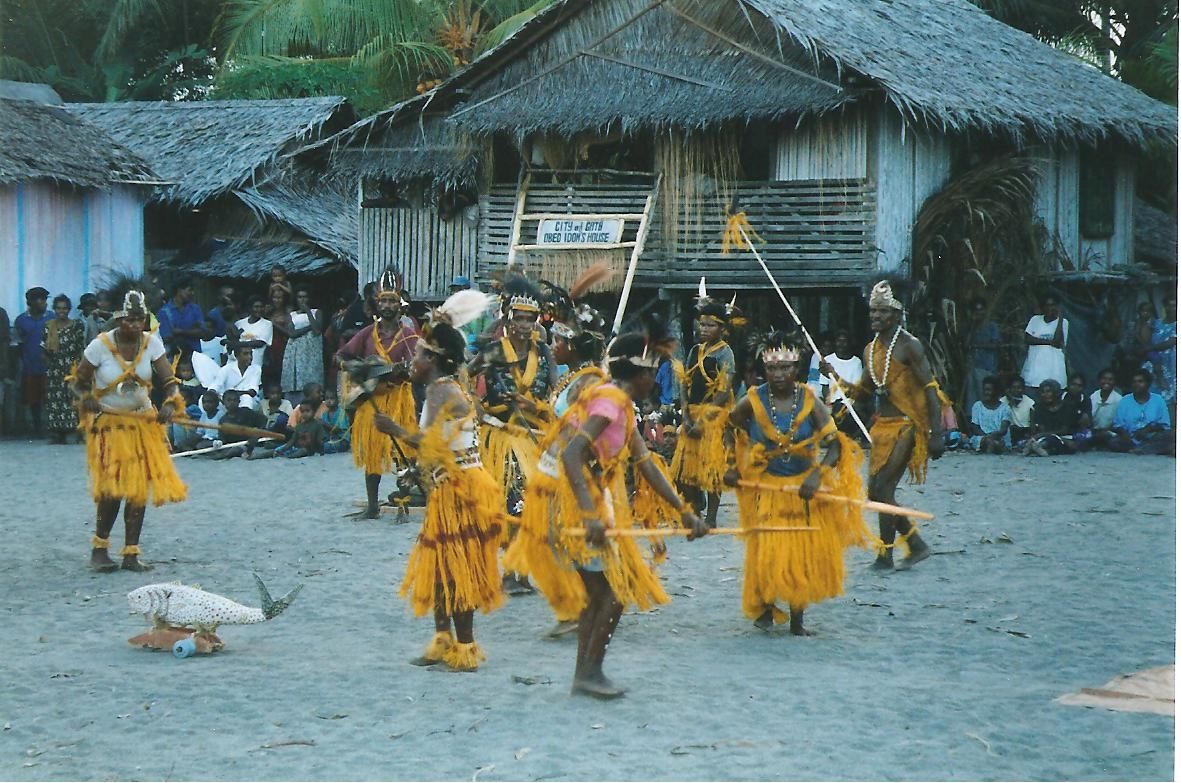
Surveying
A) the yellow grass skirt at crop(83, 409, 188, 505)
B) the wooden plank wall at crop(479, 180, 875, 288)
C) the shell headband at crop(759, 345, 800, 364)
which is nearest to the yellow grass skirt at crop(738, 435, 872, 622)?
the shell headband at crop(759, 345, 800, 364)

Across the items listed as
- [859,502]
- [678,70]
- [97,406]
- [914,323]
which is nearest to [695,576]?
[859,502]

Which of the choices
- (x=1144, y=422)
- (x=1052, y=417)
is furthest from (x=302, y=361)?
(x=1144, y=422)

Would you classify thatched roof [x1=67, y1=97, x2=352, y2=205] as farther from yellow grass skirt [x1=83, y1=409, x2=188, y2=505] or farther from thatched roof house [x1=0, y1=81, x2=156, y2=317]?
yellow grass skirt [x1=83, y1=409, x2=188, y2=505]

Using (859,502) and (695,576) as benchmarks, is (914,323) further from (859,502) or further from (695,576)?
(859,502)

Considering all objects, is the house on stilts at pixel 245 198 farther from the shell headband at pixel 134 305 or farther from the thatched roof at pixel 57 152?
the shell headband at pixel 134 305

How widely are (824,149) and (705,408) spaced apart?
906 centimetres

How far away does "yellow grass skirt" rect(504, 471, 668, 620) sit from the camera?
6.54 m

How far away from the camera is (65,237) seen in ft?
69.3

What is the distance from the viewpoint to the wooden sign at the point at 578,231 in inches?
796

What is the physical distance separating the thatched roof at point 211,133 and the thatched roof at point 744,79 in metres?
4.36

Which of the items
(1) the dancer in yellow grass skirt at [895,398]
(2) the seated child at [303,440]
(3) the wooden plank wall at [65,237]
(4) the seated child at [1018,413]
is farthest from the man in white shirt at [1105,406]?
(3) the wooden plank wall at [65,237]

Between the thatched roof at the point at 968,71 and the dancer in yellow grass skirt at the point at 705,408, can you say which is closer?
the dancer in yellow grass skirt at the point at 705,408

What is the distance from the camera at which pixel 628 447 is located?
6672mm

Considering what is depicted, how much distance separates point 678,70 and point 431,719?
14.5 metres
